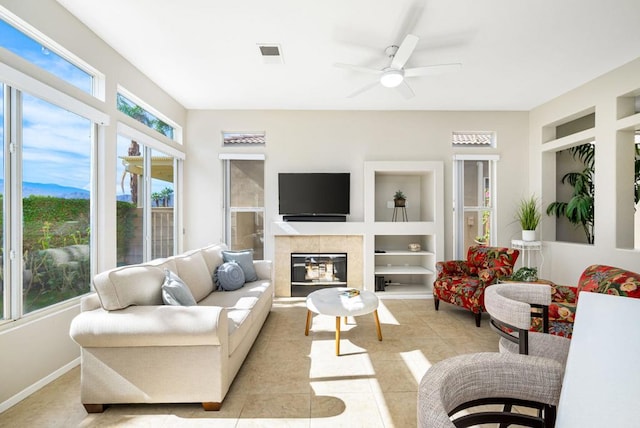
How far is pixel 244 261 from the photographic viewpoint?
387 cm

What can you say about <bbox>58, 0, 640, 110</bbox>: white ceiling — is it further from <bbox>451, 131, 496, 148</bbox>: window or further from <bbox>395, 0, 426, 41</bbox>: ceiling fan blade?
<bbox>451, 131, 496, 148</bbox>: window

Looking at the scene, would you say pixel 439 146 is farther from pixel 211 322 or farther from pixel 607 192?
pixel 211 322

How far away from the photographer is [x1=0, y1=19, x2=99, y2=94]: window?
223cm

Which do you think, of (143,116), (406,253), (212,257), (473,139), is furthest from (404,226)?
(143,116)

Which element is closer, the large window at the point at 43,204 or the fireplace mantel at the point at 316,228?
the large window at the point at 43,204

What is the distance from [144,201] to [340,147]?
9.85 ft

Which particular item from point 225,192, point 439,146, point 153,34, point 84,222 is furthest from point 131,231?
point 439,146

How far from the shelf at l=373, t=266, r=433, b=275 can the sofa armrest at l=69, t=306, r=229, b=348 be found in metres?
3.35

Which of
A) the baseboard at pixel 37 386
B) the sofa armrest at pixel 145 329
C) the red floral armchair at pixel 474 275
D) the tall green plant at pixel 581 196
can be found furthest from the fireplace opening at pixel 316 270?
the tall green plant at pixel 581 196

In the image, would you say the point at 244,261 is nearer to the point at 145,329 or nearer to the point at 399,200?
the point at 145,329

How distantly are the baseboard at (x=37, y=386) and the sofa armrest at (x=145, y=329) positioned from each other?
2.36ft

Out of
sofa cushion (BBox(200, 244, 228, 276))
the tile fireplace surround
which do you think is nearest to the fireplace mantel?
the tile fireplace surround

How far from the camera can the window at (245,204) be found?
519 centimetres

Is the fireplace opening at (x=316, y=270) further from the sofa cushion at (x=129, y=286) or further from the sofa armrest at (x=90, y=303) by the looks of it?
the sofa armrest at (x=90, y=303)
